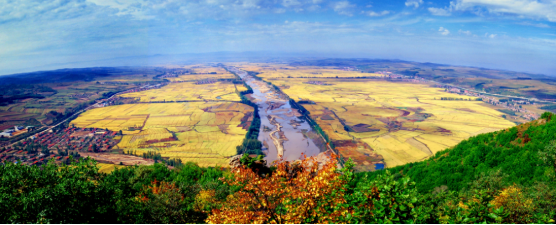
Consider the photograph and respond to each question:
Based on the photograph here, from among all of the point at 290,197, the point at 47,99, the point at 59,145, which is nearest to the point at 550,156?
the point at 290,197

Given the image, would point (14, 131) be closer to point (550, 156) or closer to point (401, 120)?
point (550, 156)

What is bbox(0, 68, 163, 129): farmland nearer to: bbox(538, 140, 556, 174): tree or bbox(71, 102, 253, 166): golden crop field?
bbox(71, 102, 253, 166): golden crop field

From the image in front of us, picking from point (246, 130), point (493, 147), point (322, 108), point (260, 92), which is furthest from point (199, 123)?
point (493, 147)

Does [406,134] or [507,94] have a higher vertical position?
[507,94]

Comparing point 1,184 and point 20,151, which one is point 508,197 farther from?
point 20,151

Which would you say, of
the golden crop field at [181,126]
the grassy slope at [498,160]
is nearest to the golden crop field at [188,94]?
the golden crop field at [181,126]

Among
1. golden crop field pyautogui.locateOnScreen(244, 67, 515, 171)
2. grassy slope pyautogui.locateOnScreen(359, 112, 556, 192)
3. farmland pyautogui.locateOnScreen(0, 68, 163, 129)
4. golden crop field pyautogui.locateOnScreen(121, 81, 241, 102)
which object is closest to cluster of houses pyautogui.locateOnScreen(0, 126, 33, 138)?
farmland pyautogui.locateOnScreen(0, 68, 163, 129)
